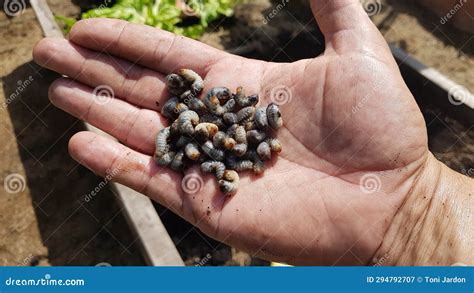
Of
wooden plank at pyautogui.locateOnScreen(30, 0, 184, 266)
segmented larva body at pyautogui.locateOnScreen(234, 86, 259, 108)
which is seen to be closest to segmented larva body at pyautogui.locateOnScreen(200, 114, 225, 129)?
segmented larva body at pyautogui.locateOnScreen(234, 86, 259, 108)

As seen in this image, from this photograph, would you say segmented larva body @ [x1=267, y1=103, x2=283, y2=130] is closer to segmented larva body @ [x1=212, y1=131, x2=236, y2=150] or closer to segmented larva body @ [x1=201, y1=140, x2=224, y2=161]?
segmented larva body @ [x1=212, y1=131, x2=236, y2=150]

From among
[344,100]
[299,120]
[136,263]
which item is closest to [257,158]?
[299,120]

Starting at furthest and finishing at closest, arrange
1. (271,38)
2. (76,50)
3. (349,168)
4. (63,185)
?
(271,38)
(63,185)
(76,50)
(349,168)

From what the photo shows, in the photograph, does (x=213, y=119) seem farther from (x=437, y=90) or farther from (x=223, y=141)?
(x=437, y=90)

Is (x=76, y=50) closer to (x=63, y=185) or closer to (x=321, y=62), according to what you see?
(x=63, y=185)

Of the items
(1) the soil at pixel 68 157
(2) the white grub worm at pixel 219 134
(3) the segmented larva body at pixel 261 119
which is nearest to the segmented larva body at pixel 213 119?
(2) the white grub worm at pixel 219 134
